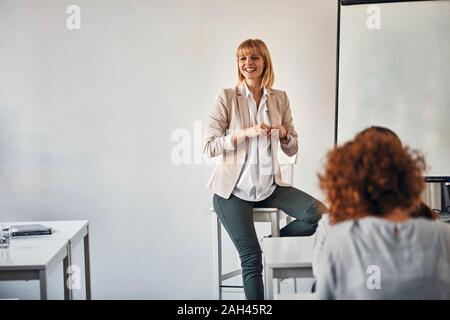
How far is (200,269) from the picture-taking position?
339 cm

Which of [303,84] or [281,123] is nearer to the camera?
[281,123]

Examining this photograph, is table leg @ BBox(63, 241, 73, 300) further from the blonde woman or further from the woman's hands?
the woman's hands

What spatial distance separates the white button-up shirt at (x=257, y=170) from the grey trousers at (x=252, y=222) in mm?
35

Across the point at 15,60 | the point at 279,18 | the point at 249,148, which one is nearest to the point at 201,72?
the point at 279,18

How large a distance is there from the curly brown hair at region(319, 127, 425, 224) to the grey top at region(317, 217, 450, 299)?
0.18ft

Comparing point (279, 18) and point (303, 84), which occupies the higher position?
point (279, 18)

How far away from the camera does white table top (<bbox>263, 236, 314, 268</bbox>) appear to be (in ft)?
6.38

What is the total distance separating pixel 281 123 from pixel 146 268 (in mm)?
1118

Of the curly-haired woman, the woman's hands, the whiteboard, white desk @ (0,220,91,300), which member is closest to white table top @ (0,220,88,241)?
white desk @ (0,220,91,300)

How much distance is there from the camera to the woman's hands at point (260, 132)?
268 centimetres

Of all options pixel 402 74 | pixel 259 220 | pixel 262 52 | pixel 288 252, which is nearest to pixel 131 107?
pixel 262 52
